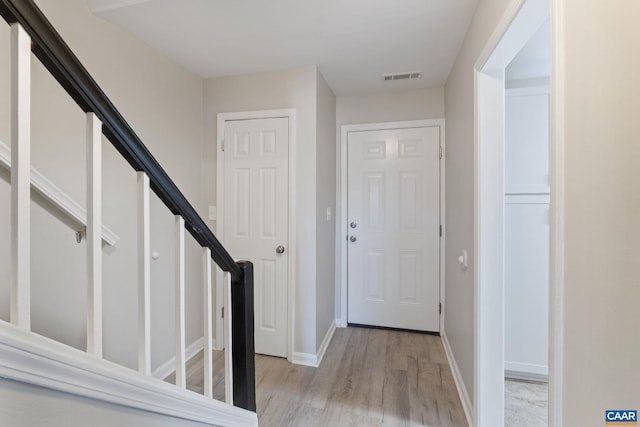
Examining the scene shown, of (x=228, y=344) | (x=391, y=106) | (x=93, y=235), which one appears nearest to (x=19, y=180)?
(x=93, y=235)

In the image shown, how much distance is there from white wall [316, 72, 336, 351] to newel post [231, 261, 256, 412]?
1.20 meters

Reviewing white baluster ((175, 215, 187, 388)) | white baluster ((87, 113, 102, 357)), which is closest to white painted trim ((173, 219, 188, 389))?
white baluster ((175, 215, 187, 388))

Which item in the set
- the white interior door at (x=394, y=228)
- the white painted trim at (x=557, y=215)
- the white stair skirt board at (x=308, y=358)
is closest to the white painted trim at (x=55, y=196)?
the white stair skirt board at (x=308, y=358)

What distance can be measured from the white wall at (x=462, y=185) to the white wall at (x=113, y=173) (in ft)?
6.85

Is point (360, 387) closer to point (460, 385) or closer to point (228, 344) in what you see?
point (460, 385)

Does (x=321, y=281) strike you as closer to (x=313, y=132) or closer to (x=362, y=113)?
(x=313, y=132)

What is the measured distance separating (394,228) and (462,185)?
1040mm

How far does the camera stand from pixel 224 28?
1865 mm

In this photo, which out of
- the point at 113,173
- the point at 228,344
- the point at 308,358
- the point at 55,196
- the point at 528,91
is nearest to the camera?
the point at 228,344

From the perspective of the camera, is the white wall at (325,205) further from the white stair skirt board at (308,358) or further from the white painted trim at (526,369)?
the white painted trim at (526,369)

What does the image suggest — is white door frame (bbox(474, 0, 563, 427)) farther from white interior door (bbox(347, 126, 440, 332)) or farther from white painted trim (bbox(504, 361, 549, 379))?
white interior door (bbox(347, 126, 440, 332))

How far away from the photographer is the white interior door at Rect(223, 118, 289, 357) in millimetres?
2439

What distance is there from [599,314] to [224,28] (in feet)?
7.34

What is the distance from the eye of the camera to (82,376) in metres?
0.58
